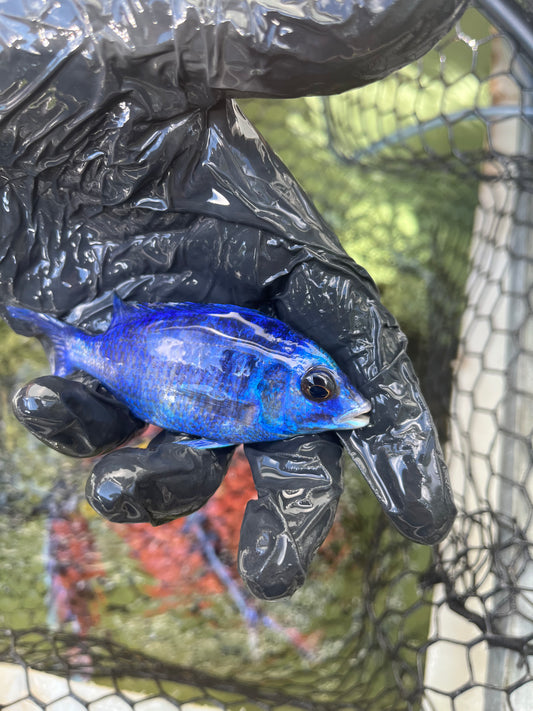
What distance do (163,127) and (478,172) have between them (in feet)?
1.68

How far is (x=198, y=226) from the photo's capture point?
1.31ft

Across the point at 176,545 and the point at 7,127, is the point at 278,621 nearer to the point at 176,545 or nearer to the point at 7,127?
the point at 176,545

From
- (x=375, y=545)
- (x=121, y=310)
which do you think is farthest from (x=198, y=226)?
(x=375, y=545)

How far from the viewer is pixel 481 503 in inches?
27.9

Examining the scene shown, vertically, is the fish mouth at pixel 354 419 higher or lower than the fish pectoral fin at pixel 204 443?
higher

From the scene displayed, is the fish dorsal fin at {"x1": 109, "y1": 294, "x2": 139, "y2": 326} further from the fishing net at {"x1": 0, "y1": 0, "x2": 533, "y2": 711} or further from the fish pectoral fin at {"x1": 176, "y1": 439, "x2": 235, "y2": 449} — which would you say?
the fishing net at {"x1": 0, "y1": 0, "x2": 533, "y2": 711}

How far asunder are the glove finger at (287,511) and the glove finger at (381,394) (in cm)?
Result: 2

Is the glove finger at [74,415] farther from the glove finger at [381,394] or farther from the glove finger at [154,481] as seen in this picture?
the glove finger at [381,394]

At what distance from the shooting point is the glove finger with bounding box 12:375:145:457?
355mm

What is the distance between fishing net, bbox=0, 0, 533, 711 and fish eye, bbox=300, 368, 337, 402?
0.39 metres

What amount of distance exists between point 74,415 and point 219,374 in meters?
0.09

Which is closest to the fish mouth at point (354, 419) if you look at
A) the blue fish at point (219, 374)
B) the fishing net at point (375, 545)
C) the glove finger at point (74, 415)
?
the blue fish at point (219, 374)

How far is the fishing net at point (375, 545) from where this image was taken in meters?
0.68

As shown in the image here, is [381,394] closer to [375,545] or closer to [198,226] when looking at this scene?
[198,226]
